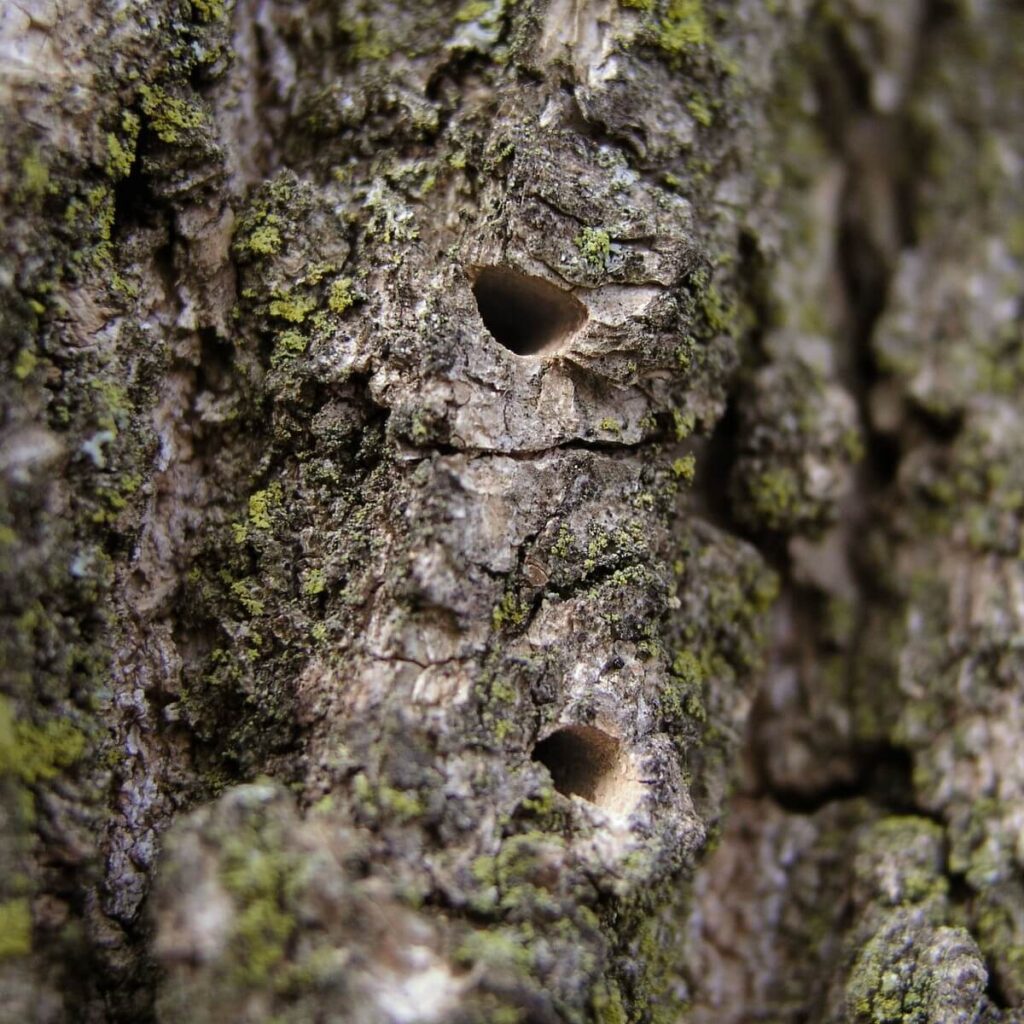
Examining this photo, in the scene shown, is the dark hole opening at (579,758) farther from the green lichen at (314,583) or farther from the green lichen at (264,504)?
the green lichen at (264,504)

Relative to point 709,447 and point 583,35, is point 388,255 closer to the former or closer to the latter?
point 583,35

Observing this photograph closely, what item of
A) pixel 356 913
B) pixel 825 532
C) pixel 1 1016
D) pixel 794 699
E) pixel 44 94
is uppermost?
pixel 44 94

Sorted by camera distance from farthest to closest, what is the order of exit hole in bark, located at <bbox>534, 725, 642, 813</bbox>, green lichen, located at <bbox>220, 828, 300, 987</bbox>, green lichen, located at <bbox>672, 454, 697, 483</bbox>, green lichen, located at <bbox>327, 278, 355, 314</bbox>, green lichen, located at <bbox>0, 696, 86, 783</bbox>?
1. green lichen, located at <bbox>672, 454, 697, 483</bbox>
2. green lichen, located at <bbox>327, 278, 355, 314</bbox>
3. exit hole in bark, located at <bbox>534, 725, 642, 813</bbox>
4. green lichen, located at <bbox>0, 696, 86, 783</bbox>
5. green lichen, located at <bbox>220, 828, 300, 987</bbox>

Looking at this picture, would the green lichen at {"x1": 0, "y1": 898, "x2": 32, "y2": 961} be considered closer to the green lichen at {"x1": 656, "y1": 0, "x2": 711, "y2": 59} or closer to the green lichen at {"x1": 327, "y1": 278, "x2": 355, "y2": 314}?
the green lichen at {"x1": 327, "y1": 278, "x2": 355, "y2": 314}

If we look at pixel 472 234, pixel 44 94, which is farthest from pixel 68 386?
pixel 472 234

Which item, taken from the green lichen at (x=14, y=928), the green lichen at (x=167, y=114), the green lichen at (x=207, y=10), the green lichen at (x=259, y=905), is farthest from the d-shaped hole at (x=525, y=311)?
the green lichen at (x=14, y=928)

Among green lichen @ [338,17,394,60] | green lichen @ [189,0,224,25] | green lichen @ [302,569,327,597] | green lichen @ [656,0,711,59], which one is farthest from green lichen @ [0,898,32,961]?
green lichen @ [656,0,711,59]

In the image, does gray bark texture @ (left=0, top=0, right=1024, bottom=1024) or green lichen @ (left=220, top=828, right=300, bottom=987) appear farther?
gray bark texture @ (left=0, top=0, right=1024, bottom=1024)
